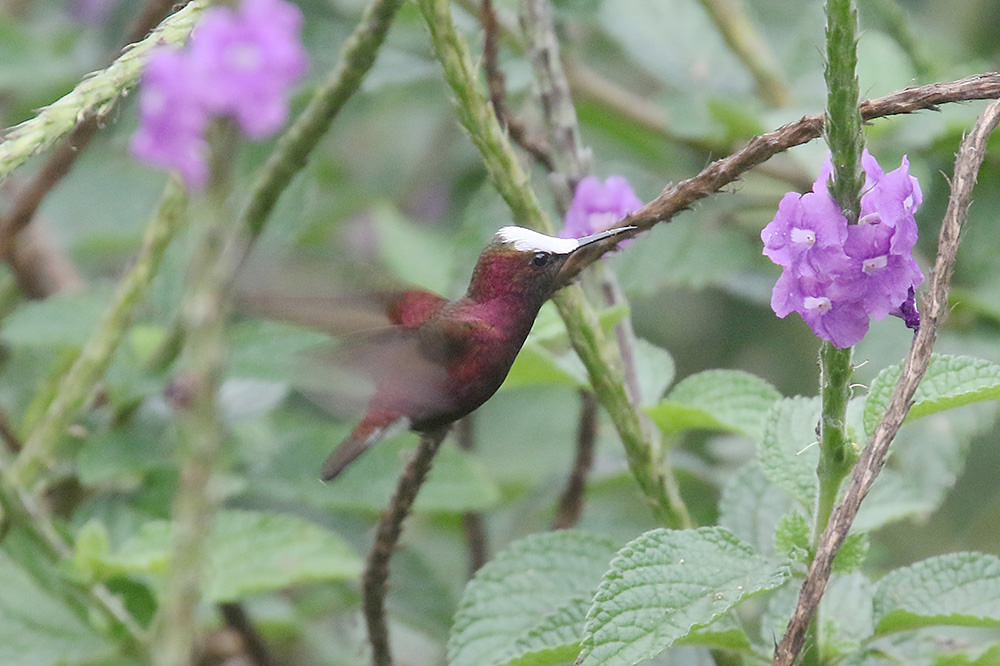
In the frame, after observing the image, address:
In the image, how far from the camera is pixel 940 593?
111 cm

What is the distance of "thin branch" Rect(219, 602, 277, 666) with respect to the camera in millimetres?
1779

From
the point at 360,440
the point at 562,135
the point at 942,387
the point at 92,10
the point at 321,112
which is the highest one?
the point at 92,10

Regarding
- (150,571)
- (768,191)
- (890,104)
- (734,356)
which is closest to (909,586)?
(890,104)

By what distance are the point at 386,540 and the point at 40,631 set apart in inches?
24.2

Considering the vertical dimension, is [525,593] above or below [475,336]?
below

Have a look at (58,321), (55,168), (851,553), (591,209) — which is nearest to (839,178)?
(851,553)

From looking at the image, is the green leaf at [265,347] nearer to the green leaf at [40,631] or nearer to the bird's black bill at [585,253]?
the green leaf at [40,631]

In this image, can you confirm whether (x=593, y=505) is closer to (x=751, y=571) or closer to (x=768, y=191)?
(x=768, y=191)

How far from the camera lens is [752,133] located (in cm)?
219

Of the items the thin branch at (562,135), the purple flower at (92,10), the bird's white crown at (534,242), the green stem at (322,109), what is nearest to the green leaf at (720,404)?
the thin branch at (562,135)

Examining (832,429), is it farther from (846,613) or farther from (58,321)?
(58,321)

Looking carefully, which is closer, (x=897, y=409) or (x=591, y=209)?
(x=897, y=409)

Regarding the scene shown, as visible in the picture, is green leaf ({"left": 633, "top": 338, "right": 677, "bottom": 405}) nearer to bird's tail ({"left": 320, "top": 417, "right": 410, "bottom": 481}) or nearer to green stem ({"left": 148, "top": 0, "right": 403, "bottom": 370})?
bird's tail ({"left": 320, "top": 417, "right": 410, "bottom": 481})

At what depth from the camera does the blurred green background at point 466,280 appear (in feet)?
6.08
